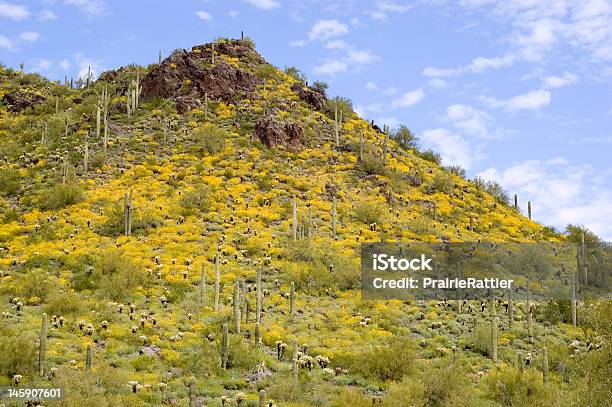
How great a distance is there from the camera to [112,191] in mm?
33250

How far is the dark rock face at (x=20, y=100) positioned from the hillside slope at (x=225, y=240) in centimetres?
20

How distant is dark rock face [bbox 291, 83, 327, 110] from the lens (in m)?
49.3

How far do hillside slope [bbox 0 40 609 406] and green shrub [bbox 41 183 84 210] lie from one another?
4.2 inches

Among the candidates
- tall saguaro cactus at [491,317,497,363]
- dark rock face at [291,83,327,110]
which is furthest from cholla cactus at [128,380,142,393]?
dark rock face at [291,83,327,110]

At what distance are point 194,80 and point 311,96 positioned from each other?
10.2 meters

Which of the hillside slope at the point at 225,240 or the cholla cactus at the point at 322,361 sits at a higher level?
the hillside slope at the point at 225,240

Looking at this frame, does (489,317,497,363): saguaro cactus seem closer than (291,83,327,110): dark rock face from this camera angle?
Yes

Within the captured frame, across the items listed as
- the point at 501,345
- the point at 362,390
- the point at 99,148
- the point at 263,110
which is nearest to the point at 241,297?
the point at 362,390

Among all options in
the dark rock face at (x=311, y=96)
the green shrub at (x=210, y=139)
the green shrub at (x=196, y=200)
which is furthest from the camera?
the dark rock face at (x=311, y=96)

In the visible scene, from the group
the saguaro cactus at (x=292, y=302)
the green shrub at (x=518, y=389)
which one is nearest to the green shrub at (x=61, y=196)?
the saguaro cactus at (x=292, y=302)

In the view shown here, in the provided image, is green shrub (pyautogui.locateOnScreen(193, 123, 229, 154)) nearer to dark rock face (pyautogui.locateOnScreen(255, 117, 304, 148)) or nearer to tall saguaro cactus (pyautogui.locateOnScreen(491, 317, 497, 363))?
dark rock face (pyautogui.locateOnScreen(255, 117, 304, 148))

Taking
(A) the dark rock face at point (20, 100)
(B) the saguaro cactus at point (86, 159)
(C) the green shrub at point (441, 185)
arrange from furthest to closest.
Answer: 1. (A) the dark rock face at point (20, 100)
2. (C) the green shrub at point (441, 185)
3. (B) the saguaro cactus at point (86, 159)

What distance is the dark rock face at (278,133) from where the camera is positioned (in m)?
41.6

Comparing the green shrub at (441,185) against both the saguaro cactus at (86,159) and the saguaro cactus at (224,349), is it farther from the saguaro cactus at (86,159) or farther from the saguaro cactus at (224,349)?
the saguaro cactus at (224,349)
